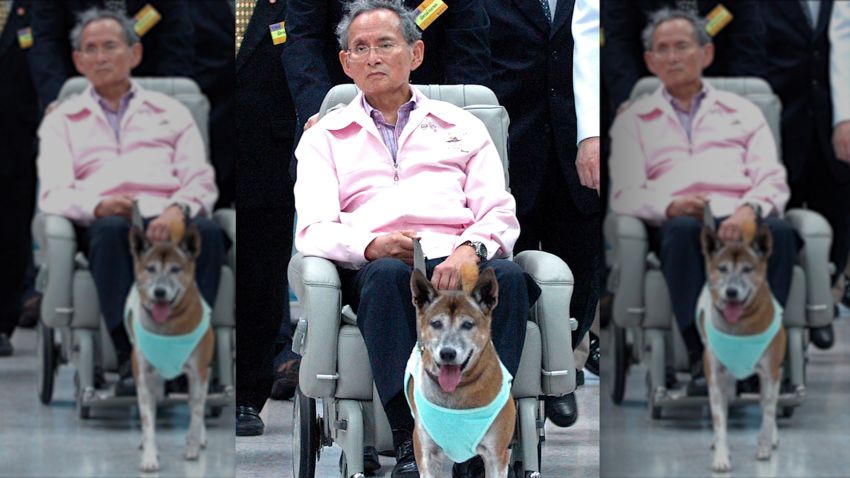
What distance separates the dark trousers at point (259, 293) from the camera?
311cm

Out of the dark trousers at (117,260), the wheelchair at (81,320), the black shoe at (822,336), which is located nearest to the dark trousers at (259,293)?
the wheelchair at (81,320)

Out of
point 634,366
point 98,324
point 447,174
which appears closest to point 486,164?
point 447,174

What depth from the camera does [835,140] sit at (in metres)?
1.42

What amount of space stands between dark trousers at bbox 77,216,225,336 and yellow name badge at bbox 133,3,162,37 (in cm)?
26

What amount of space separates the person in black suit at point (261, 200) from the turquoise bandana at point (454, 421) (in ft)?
3.09

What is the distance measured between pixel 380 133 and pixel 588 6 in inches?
24.6

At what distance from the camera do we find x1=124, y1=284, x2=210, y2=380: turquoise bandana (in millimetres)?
1688

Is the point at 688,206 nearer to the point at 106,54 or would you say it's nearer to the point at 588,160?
the point at 106,54

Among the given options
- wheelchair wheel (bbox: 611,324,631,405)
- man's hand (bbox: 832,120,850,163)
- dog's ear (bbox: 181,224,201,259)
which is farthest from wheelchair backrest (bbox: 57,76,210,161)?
man's hand (bbox: 832,120,850,163)

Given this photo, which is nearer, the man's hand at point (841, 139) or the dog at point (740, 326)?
the dog at point (740, 326)

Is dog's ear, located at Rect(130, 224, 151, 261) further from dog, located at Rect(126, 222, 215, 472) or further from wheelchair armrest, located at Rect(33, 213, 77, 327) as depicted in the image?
wheelchair armrest, located at Rect(33, 213, 77, 327)

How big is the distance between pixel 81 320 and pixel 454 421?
2.37 feet

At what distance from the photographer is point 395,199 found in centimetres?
254

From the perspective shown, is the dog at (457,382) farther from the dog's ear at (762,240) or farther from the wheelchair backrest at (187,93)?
the dog's ear at (762,240)
